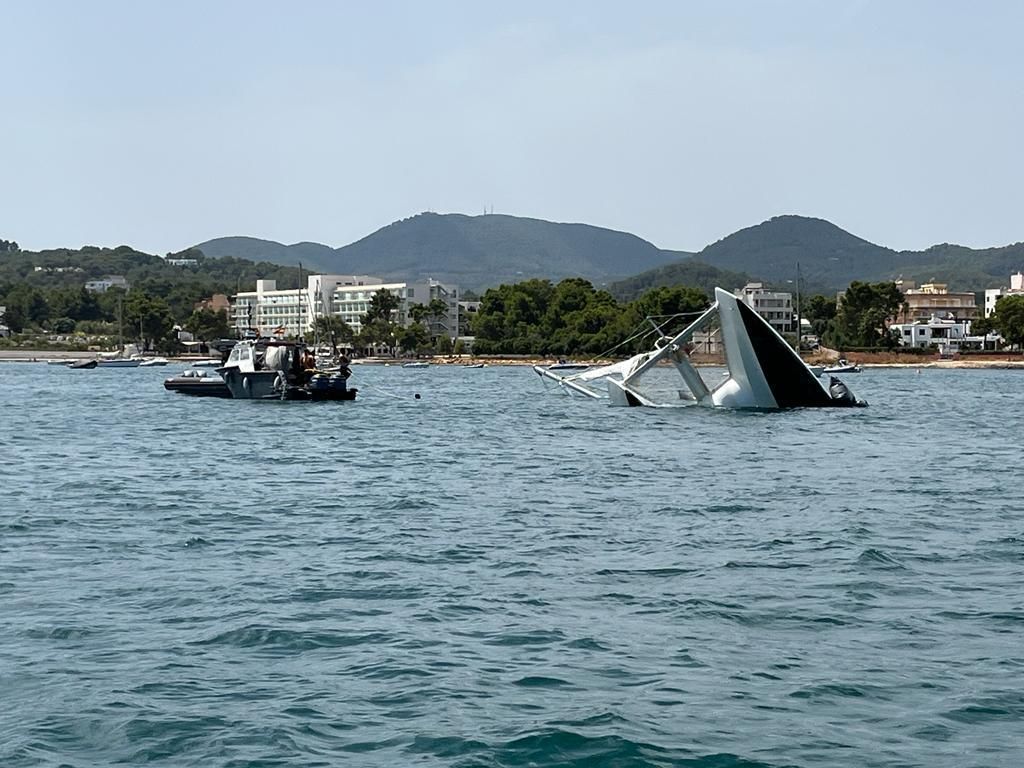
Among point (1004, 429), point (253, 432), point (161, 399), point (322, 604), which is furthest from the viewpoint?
point (161, 399)

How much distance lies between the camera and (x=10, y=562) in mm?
21906

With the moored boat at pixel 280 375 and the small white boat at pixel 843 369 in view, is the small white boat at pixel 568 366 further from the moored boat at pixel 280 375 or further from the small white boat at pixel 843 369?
the moored boat at pixel 280 375

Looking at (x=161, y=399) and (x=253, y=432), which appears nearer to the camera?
(x=253, y=432)

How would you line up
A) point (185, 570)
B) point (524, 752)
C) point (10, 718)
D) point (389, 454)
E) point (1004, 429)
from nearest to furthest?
point (524, 752), point (10, 718), point (185, 570), point (389, 454), point (1004, 429)

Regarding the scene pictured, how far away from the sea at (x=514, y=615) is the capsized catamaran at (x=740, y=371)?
2258 centimetres

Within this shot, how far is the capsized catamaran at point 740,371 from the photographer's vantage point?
61.8 meters

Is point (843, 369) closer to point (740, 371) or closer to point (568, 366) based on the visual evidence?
point (568, 366)

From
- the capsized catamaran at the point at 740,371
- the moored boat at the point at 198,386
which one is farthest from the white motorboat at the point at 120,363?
the capsized catamaran at the point at 740,371

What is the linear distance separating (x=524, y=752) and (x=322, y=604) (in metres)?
6.56

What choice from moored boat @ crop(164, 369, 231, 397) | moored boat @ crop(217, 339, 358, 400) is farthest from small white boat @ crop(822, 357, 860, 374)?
moored boat @ crop(217, 339, 358, 400)

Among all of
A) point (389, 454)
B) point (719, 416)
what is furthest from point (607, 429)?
point (389, 454)

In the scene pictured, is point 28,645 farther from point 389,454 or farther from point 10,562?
point 389,454

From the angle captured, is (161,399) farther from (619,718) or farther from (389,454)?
(619,718)

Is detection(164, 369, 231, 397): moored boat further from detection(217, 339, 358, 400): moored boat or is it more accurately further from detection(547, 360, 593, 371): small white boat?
detection(547, 360, 593, 371): small white boat
